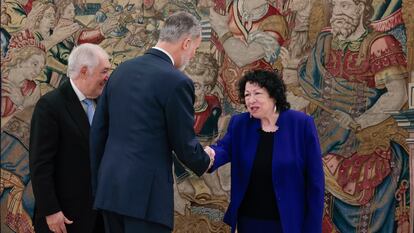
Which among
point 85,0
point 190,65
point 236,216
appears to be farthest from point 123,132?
point 85,0

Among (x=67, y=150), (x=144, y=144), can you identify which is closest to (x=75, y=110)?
(x=67, y=150)

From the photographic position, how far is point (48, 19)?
6191 millimetres

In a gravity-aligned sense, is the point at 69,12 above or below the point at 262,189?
above

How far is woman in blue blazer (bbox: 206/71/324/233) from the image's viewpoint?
3.94m

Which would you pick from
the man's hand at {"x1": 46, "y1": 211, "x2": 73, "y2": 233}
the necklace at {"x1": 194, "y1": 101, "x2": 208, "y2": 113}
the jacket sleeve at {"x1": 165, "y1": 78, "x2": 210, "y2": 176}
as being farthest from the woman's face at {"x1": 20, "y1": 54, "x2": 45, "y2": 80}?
the jacket sleeve at {"x1": 165, "y1": 78, "x2": 210, "y2": 176}

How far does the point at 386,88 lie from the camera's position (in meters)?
5.02

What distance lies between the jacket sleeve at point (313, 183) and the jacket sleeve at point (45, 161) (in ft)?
5.44

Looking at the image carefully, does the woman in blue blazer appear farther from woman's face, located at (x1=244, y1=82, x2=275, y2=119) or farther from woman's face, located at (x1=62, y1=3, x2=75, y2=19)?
woman's face, located at (x1=62, y1=3, x2=75, y2=19)

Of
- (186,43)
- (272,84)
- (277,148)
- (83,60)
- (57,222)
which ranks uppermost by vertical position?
(186,43)

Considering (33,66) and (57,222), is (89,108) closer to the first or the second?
(57,222)

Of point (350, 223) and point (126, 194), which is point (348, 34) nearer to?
point (350, 223)

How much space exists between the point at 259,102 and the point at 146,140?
3.59ft

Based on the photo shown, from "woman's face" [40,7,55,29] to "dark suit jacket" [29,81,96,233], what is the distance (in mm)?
2406

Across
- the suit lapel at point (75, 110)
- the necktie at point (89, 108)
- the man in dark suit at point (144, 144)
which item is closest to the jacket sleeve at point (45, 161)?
the suit lapel at point (75, 110)
